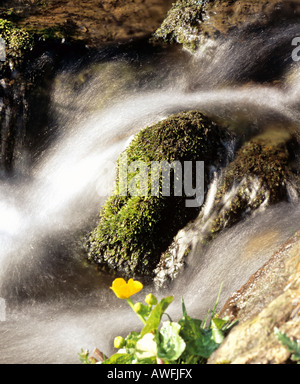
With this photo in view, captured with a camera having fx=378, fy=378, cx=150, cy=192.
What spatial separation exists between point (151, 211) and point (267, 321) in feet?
6.79

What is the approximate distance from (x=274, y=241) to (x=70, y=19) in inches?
203

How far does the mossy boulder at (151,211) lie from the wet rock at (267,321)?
1395 mm

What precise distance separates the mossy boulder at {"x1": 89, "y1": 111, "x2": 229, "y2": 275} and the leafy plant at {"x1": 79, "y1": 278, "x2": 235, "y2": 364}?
1679 mm

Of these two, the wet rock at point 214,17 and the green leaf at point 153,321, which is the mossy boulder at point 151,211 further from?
the wet rock at point 214,17

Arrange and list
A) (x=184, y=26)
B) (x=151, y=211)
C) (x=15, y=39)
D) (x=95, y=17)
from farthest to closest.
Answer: (x=95, y=17) < (x=184, y=26) < (x=15, y=39) < (x=151, y=211)

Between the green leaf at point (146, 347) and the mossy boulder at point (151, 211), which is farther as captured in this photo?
the mossy boulder at point (151, 211)

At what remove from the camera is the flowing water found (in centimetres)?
356

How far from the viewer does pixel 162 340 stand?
2.18m

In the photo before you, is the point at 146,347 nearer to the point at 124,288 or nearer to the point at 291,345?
the point at 124,288

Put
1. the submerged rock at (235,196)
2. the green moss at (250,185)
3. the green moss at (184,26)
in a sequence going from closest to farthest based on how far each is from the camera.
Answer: the submerged rock at (235,196), the green moss at (250,185), the green moss at (184,26)

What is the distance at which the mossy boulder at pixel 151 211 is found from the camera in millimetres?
3953

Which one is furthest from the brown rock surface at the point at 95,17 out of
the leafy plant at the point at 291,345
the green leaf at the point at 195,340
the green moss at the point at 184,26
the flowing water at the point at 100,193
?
the leafy plant at the point at 291,345

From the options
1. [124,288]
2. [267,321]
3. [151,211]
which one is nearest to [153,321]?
[124,288]
